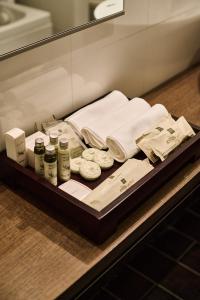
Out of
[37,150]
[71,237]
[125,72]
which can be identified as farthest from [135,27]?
[71,237]

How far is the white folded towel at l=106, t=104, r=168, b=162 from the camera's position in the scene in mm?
1331

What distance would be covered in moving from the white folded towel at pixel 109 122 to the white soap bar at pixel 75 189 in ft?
0.58

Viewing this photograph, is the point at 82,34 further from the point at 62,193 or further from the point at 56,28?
the point at 62,193

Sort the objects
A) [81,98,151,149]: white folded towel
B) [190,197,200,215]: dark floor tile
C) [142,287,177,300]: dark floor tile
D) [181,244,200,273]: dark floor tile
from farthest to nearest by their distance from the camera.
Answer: [190,197,200,215]: dark floor tile < [181,244,200,273]: dark floor tile < [142,287,177,300]: dark floor tile < [81,98,151,149]: white folded towel

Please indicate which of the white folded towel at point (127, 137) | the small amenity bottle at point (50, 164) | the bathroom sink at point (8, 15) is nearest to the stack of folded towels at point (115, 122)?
the white folded towel at point (127, 137)

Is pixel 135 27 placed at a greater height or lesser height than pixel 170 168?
greater

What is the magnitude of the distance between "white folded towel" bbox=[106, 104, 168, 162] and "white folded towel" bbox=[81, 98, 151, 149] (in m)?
0.03

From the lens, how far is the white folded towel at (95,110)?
1423 millimetres

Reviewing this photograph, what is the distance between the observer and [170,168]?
129cm

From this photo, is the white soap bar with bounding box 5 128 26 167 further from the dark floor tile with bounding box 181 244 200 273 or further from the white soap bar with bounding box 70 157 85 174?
the dark floor tile with bounding box 181 244 200 273

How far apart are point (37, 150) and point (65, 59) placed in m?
0.37

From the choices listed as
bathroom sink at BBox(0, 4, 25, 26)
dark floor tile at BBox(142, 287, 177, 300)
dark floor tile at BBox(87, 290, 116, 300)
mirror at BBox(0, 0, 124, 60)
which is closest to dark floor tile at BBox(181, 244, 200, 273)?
dark floor tile at BBox(142, 287, 177, 300)

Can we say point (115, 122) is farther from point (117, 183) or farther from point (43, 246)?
point (43, 246)

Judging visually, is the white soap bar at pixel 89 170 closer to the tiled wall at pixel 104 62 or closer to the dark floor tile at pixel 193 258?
the tiled wall at pixel 104 62
